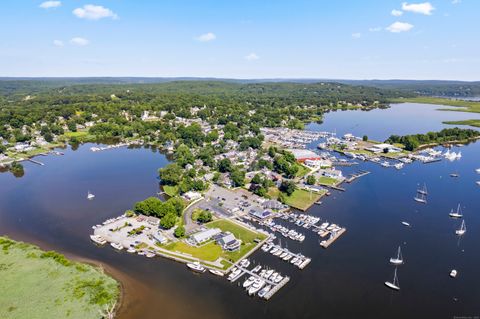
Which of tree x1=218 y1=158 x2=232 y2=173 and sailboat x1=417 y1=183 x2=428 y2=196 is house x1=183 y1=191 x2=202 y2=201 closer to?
tree x1=218 y1=158 x2=232 y2=173

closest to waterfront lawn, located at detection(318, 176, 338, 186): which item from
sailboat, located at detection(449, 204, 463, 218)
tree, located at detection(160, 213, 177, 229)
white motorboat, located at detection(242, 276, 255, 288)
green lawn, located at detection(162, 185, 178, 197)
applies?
sailboat, located at detection(449, 204, 463, 218)

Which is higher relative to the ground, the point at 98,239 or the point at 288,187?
the point at 288,187

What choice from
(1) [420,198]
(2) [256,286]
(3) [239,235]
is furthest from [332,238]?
(1) [420,198]

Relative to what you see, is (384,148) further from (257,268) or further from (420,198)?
(257,268)

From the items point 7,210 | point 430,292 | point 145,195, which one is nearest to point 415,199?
point 430,292

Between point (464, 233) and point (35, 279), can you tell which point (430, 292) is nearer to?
point (464, 233)

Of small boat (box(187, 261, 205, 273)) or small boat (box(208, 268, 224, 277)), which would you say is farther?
small boat (box(187, 261, 205, 273))

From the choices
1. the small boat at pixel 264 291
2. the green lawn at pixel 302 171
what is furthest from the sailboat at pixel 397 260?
the green lawn at pixel 302 171

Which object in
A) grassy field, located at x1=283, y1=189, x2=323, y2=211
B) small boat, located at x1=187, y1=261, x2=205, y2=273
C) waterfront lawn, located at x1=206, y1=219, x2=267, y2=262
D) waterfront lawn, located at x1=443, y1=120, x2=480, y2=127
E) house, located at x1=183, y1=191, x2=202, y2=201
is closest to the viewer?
small boat, located at x1=187, y1=261, x2=205, y2=273

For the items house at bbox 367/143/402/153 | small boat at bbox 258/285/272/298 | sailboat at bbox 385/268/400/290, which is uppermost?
house at bbox 367/143/402/153
